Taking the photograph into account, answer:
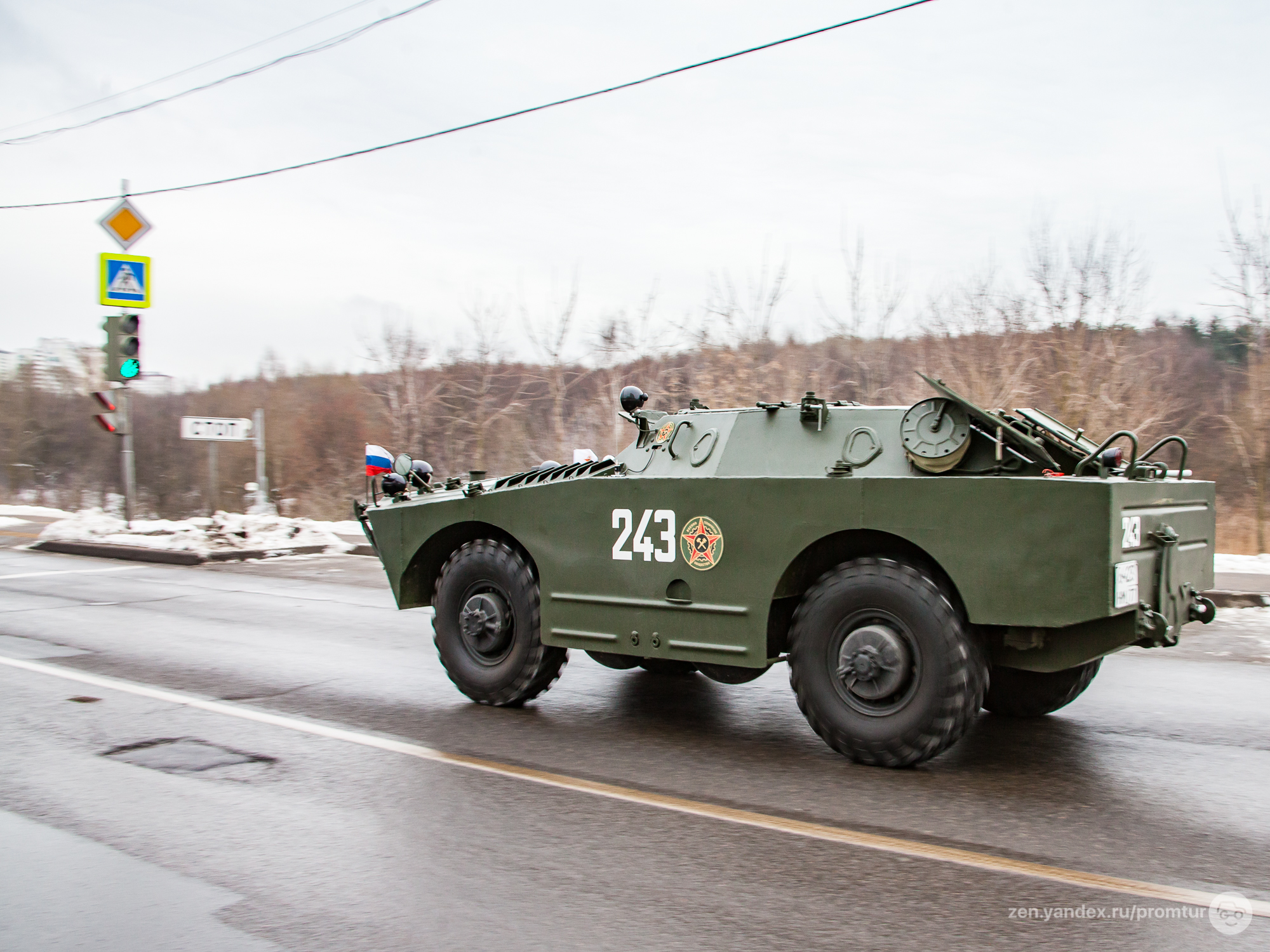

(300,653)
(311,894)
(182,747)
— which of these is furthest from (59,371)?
(311,894)

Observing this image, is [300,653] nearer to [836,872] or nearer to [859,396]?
[836,872]

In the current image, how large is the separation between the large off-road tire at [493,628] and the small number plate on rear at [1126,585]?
3178 mm

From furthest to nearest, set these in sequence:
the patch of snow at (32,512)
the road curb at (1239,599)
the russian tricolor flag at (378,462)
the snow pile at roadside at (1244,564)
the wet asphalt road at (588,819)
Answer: the patch of snow at (32,512) → the snow pile at roadside at (1244,564) → the road curb at (1239,599) → the russian tricolor flag at (378,462) → the wet asphalt road at (588,819)

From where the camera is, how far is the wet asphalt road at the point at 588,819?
336 centimetres

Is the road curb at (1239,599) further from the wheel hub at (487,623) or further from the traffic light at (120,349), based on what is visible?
the traffic light at (120,349)

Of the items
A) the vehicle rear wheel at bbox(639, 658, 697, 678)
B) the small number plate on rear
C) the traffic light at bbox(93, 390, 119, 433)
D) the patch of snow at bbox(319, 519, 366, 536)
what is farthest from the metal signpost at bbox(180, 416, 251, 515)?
the small number plate on rear

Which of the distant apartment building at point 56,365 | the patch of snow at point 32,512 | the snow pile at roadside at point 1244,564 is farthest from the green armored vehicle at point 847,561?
the distant apartment building at point 56,365

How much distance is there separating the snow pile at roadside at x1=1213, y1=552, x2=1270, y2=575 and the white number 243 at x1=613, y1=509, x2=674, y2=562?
9.98 meters

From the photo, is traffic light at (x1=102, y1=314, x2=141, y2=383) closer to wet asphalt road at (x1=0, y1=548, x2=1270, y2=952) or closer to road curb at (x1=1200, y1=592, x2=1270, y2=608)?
wet asphalt road at (x1=0, y1=548, x2=1270, y2=952)

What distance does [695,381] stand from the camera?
67.8ft

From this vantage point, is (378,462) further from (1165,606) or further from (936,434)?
(1165,606)

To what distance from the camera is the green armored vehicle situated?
470cm

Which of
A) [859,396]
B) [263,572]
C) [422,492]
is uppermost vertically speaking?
[859,396]

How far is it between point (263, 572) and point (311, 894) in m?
11.7
